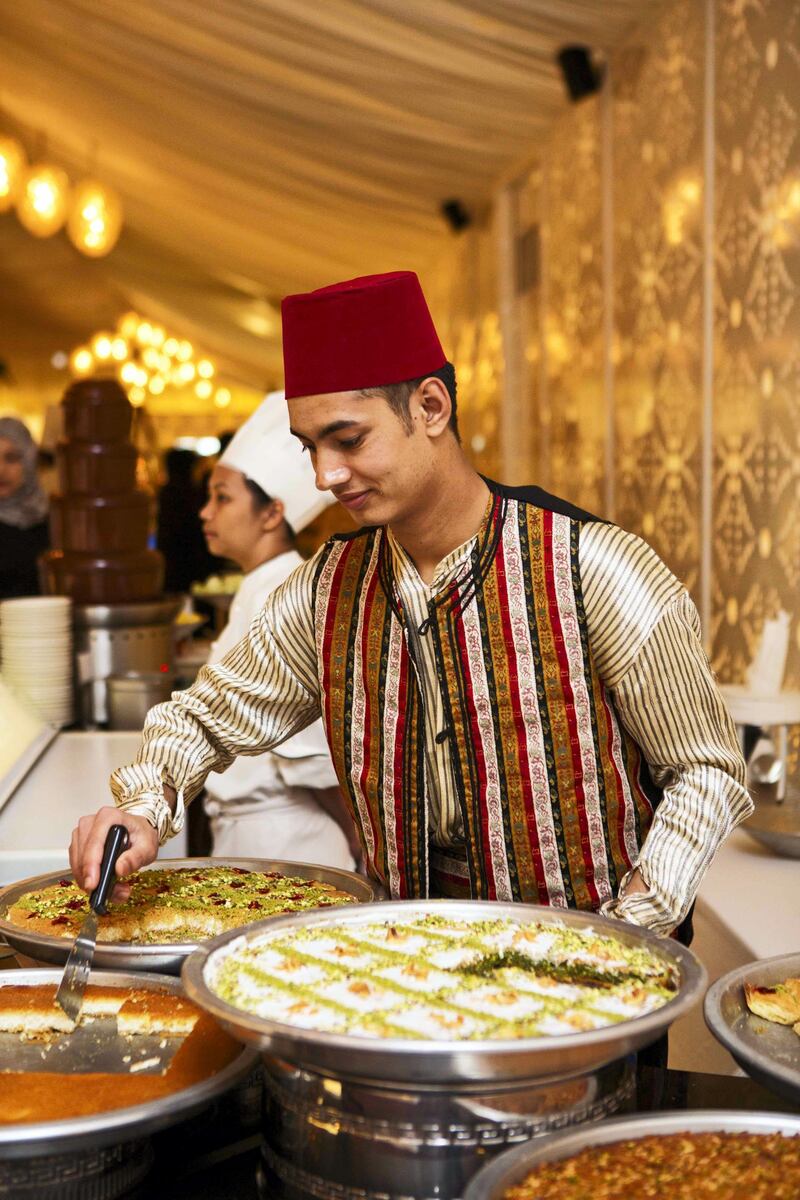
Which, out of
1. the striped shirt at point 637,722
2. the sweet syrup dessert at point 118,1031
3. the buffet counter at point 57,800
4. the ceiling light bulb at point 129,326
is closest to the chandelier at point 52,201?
the buffet counter at point 57,800

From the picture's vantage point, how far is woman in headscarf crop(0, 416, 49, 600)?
17.7 ft

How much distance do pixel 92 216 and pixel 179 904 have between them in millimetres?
5880

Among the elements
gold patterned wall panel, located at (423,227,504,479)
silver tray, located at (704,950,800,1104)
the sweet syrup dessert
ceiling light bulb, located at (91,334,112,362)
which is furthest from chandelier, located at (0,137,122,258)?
ceiling light bulb, located at (91,334,112,362)

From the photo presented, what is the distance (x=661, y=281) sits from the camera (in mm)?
4961

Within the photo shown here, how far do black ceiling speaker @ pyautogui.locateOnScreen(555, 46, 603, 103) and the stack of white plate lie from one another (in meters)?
3.14

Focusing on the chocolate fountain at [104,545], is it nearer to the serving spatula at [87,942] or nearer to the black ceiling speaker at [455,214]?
the serving spatula at [87,942]

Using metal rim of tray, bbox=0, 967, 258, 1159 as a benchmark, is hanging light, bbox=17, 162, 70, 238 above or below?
above

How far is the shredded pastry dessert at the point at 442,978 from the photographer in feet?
3.73

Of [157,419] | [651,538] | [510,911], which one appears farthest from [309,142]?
[157,419]

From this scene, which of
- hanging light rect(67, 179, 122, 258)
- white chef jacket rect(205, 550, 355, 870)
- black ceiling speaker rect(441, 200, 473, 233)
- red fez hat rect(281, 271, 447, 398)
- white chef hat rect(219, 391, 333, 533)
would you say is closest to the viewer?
red fez hat rect(281, 271, 447, 398)

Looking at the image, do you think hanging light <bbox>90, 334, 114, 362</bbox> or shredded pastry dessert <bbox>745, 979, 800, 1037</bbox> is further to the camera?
hanging light <bbox>90, 334, 114, 362</bbox>

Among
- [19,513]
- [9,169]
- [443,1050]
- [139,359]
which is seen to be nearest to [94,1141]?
[443,1050]

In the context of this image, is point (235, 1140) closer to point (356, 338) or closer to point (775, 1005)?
point (775, 1005)

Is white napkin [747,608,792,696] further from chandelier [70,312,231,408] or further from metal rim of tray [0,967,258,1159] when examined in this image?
chandelier [70,312,231,408]
